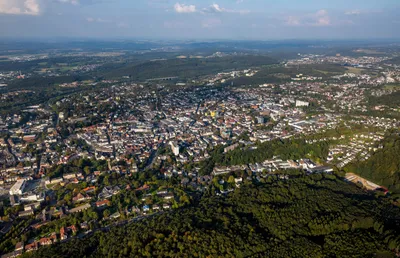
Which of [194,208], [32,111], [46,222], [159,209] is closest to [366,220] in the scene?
[194,208]

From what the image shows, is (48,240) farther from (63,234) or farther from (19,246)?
(19,246)

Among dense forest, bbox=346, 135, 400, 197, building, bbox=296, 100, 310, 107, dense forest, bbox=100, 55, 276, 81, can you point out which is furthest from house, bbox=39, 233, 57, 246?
dense forest, bbox=100, 55, 276, 81

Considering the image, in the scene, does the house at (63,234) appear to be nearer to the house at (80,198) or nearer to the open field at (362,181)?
the house at (80,198)

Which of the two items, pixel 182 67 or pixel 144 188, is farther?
pixel 182 67

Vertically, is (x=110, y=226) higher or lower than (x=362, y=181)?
lower

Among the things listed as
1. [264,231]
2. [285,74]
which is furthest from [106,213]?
[285,74]

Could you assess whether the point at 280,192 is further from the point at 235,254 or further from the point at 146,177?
the point at 146,177

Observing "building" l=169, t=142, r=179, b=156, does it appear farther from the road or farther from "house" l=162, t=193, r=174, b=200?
the road

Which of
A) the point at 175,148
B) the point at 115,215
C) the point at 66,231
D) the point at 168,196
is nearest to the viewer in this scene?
the point at 66,231
